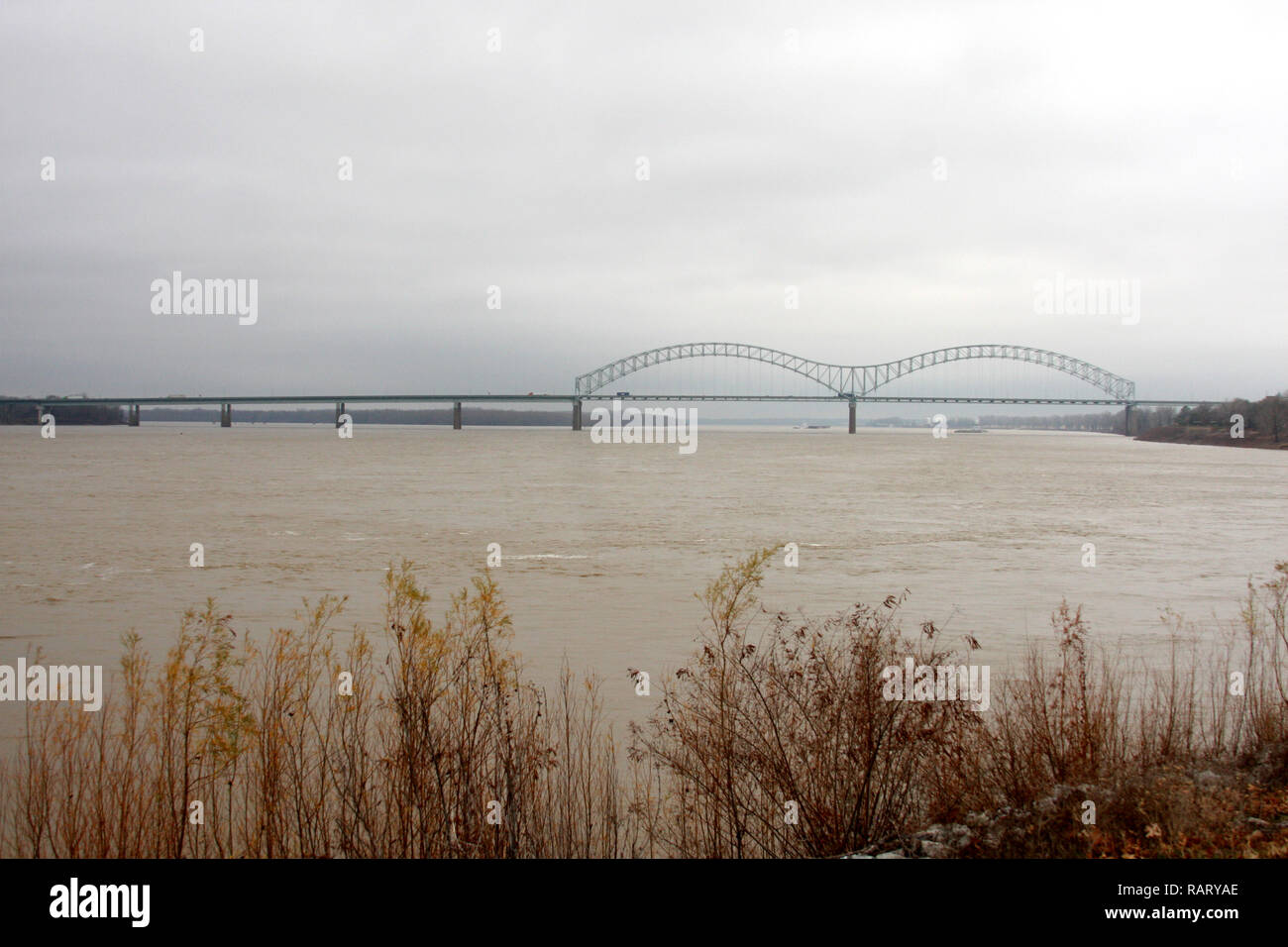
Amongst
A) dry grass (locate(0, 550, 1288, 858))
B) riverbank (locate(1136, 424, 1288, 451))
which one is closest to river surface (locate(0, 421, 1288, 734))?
dry grass (locate(0, 550, 1288, 858))

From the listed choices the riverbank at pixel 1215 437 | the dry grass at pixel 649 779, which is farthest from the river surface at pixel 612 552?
the riverbank at pixel 1215 437

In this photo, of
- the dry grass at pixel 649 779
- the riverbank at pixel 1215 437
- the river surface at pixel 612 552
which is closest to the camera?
the dry grass at pixel 649 779

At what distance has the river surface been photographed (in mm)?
12914

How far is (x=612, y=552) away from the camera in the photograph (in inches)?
800

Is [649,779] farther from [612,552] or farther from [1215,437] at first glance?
[1215,437]

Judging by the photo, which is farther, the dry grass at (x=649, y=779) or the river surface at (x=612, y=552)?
the river surface at (x=612, y=552)

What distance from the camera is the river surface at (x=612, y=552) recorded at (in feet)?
42.4

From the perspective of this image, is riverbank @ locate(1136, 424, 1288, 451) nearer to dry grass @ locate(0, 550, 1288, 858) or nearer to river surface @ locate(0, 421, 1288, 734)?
river surface @ locate(0, 421, 1288, 734)

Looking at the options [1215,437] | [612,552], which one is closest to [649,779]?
[612,552]

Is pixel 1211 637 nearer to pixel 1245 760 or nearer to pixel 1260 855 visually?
pixel 1245 760

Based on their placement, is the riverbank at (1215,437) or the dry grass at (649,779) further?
the riverbank at (1215,437)

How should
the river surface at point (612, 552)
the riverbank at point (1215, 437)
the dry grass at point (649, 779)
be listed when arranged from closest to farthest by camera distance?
the dry grass at point (649, 779) < the river surface at point (612, 552) < the riverbank at point (1215, 437)

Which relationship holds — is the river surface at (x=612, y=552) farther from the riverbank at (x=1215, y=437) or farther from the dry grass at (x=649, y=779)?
the riverbank at (x=1215, y=437)
